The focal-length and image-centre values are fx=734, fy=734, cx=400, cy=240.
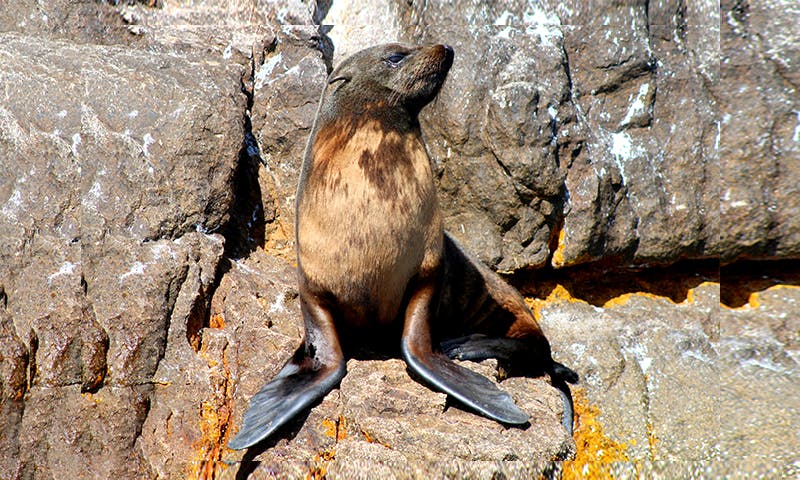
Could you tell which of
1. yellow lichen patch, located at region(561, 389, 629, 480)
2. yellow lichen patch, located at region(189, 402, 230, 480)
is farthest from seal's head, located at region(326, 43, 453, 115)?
yellow lichen patch, located at region(561, 389, 629, 480)

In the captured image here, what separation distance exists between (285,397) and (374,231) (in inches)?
36.8

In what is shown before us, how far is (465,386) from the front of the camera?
11.2 ft

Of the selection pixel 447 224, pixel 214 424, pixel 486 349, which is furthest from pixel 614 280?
pixel 214 424

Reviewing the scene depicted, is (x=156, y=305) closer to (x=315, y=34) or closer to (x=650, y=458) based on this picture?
(x=315, y=34)

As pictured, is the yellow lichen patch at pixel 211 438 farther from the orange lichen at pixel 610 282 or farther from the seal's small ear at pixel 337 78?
the orange lichen at pixel 610 282

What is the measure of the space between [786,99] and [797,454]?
4.32ft

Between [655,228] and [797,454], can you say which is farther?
[655,228]

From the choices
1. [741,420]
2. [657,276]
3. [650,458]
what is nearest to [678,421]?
[650,458]

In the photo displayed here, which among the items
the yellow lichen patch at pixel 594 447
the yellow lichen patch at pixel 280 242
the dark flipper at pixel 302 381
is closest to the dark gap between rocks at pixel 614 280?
the yellow lichen patch at pixel 594 447

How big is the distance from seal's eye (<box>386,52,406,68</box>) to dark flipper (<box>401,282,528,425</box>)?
121 centimetres

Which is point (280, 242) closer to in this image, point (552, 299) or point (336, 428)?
point (552, 299)

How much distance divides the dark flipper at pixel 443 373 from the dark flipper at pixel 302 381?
38 centimetres

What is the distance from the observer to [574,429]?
4953 mm

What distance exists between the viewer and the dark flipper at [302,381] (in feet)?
10.6
